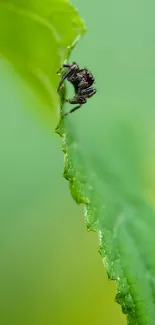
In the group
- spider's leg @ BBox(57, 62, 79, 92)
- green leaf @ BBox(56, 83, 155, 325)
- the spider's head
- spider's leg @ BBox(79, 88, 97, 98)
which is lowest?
green leaf @ BBox(56, 83, 155, 325)

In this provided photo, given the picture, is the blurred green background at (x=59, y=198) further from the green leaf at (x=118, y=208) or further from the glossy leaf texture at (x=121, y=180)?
the green leaf at (x=118, y=208)

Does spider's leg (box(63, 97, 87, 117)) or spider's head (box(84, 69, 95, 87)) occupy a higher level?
spider's head (box(84, 69, 95, 87))

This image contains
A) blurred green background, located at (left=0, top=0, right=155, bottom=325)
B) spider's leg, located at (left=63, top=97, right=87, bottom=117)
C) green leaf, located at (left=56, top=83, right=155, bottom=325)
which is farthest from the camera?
blurred green background, located at (left=0, top=0, right=155, bottom=325)

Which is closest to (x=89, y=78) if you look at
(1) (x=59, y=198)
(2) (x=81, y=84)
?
(2) (x=81, y=84)

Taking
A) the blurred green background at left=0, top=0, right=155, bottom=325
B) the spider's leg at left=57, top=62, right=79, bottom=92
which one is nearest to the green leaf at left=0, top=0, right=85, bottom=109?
the spider's leg at left=57, top=62, right=79, bottom=92

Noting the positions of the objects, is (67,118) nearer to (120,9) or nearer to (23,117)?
(23,117)

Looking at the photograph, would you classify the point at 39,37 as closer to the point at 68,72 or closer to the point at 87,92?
the point at 68,72

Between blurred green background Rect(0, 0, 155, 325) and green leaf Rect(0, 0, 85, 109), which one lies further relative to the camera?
blurred green background Rect(0, 0, 155, 325)

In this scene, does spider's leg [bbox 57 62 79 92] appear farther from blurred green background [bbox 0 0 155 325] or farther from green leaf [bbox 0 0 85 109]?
blurred green background [bbox 0 0 155 325]

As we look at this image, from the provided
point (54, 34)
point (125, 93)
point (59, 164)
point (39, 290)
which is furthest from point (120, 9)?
point (39, 290)
